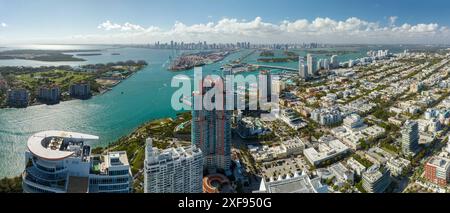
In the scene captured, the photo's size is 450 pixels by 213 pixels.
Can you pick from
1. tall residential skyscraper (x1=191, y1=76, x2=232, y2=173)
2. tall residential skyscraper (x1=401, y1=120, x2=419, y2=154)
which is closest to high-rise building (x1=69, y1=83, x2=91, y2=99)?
tall residential skyscraper (x1=191, y1=76, x2=232, y2=173)

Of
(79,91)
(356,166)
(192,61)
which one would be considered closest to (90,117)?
(79,91)

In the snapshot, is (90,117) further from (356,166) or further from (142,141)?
(356,166)

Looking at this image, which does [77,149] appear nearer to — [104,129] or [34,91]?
[104,129]

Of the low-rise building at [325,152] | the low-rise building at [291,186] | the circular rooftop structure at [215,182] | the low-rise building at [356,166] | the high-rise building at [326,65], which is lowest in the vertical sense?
the circular rooftop structure at [215,182]

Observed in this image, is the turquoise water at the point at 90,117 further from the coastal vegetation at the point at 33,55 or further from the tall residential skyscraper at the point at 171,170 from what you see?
the tall residential skyscraper at the point at 171,170

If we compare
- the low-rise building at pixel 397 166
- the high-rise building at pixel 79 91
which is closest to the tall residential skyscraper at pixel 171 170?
the low-rise building at pixel 397 166

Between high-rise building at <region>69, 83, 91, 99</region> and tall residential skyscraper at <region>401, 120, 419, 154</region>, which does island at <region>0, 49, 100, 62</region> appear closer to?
high-rise building at <region>69, 83, 91, 99</region>

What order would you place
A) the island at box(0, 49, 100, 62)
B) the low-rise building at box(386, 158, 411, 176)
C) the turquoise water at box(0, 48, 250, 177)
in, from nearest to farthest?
the low-rise building at box(386, 158, 411, 176), the turquoise water at box(0, 48, 250, 177), the island at box(0, 49, 100, 62)
